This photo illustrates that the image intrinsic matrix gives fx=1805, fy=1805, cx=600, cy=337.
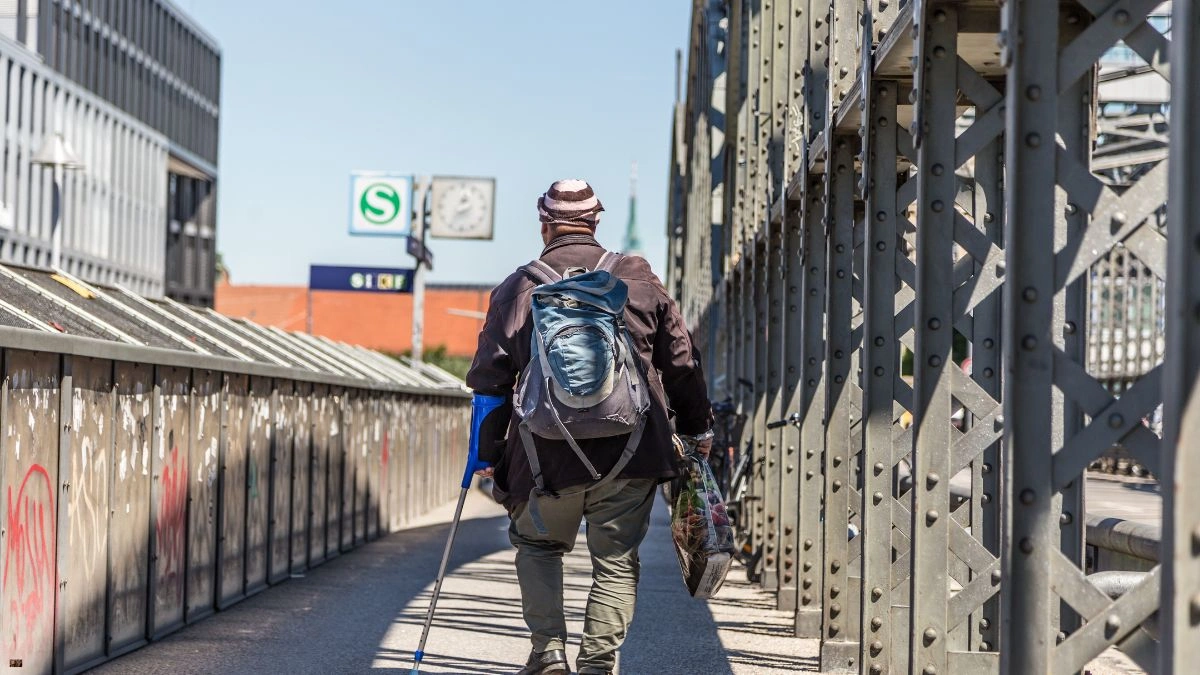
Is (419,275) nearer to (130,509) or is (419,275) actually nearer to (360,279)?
(360,279)

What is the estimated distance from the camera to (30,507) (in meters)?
6.88

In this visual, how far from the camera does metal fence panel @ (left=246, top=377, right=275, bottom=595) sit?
1121cm

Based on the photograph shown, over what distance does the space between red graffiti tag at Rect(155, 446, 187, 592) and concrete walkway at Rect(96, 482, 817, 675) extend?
0.32 meters

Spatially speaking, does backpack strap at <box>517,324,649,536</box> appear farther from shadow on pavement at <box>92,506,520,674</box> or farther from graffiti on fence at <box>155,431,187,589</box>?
graffiti on fence at <box>155,431,187,589</box>

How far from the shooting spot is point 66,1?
6369cm

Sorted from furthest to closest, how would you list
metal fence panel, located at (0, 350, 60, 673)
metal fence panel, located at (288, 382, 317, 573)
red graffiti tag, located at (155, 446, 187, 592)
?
metal fence panel, located at (288, 382, 317, 573) < red graffiti tag, located at (155, 446, 187, 592) < metal fence panel, located at (0, 350, 60, 673)

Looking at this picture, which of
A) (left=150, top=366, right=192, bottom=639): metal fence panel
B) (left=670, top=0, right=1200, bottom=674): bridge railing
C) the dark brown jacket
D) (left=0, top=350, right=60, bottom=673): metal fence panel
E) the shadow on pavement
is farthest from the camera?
(left=150, top=366, right=192, bottom=639): metal fence panel

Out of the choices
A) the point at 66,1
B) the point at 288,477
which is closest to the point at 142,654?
the point at 288,477

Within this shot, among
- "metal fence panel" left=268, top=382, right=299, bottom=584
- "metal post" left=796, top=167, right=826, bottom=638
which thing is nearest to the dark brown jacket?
"metal post" left=796, top=167, right=826, bottom=638

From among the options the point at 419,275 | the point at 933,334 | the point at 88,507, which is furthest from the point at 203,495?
the point at 419,275

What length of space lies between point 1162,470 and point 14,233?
5901cm

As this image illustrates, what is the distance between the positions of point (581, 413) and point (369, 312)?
123 metres

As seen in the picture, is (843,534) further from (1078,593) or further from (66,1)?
(66,1)

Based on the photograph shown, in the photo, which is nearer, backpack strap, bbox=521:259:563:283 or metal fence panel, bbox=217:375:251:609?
backpack strap, bbox=521:259:563:283
